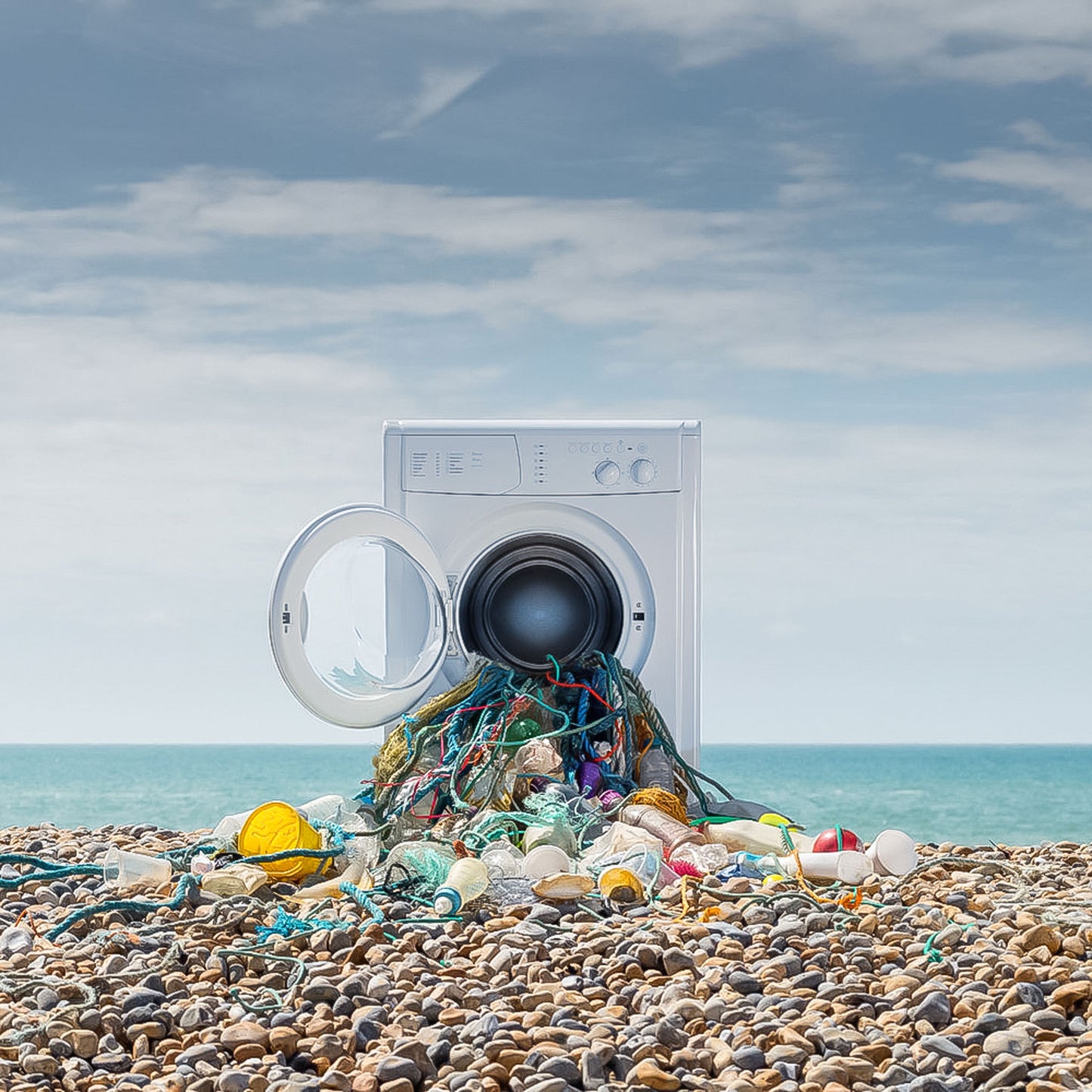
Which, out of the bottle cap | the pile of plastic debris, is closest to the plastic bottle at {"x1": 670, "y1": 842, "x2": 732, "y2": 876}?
the pile of plastic debris

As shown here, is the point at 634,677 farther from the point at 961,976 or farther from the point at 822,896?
the point at 961,976

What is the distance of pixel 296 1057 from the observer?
2.36 meters

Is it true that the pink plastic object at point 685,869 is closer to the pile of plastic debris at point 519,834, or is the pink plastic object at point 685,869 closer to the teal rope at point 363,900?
the pile of plastic debris at point 519,834

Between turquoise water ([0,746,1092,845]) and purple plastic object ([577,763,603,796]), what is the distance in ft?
23.1

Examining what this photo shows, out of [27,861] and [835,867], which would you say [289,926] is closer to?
[27,861]

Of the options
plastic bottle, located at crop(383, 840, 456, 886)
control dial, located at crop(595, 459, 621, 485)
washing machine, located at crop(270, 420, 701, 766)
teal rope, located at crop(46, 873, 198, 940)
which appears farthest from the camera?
control dial, located at crop(595, 459, 621, 485)

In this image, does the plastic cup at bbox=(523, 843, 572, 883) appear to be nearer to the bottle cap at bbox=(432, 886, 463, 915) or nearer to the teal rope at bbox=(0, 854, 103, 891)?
the bottle cap at bbox=(432, 886, 463, 915)

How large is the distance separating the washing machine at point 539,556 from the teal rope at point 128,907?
1672mm

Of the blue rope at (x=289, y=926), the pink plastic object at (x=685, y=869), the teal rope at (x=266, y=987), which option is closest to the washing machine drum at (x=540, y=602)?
the pink plastic object at (x=685, y=869)

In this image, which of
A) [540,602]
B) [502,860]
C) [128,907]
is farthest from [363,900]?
[540,602]

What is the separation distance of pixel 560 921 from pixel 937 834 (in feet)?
37.2

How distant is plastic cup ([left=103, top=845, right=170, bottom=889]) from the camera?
358 centimetres

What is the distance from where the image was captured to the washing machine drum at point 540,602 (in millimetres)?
5148

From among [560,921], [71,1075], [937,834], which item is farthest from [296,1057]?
[937,834]
